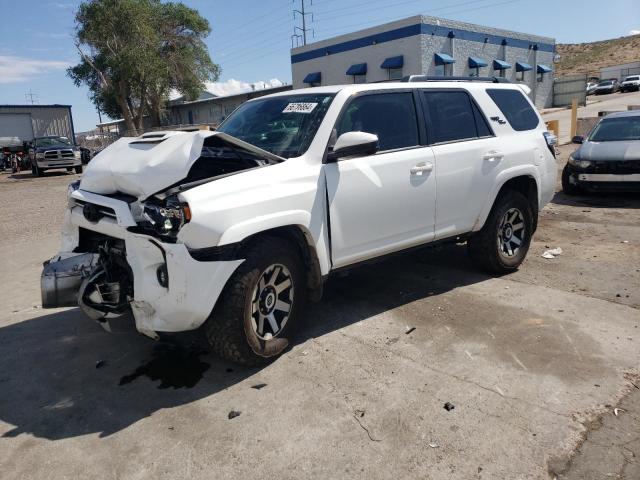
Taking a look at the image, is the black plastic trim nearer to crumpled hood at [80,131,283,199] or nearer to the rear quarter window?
crumpled hood at [80,131,283,199]

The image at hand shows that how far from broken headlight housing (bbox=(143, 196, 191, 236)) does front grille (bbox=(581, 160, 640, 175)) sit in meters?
8.38

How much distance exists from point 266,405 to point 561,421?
172 centimetres

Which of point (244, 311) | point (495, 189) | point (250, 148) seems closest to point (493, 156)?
point (495, 189)

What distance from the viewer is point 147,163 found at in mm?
3428

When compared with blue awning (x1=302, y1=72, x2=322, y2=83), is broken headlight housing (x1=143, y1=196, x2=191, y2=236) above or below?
below

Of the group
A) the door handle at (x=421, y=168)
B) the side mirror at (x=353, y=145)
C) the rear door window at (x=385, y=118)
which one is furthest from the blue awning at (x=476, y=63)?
the side mirror at (x=353, y=145)

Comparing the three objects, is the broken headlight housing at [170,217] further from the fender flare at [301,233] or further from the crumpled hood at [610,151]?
the crumpled hood at [610,151]

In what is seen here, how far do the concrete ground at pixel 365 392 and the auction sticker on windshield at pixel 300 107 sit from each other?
1757 millimetres

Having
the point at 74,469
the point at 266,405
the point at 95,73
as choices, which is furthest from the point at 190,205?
the point at 95,73

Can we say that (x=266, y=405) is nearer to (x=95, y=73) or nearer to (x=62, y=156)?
(x=62, y=156)

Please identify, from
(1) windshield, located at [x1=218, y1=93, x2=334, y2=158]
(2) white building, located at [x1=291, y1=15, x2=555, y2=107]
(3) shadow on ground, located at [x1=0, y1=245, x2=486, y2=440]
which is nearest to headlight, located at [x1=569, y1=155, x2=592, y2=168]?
(3) shadow on ground, located at [x1=0, y1=245, x2=486, y2=440]

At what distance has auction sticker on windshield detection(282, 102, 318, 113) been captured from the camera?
14.0 ft

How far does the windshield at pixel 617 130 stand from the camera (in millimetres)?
Result: 9773

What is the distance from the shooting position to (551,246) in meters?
6.82
